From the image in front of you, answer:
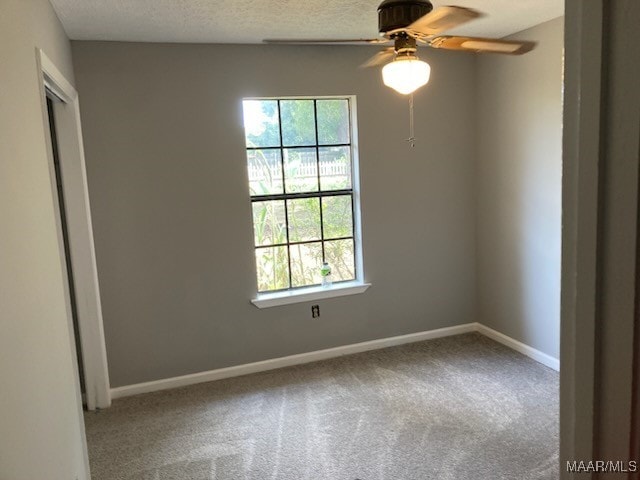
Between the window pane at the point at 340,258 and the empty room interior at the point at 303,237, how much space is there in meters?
0.02

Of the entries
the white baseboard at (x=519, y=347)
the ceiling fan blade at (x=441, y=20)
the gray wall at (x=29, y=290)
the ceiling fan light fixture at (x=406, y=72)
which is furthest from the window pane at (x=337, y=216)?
the gray wall at (x=29, y=290)

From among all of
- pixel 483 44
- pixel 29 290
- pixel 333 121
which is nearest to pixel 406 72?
pixel 483 44

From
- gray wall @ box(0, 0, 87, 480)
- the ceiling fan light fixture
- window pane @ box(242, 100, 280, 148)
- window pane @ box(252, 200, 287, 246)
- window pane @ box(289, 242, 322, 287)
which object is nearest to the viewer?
gray wall @ box(0, 0, 87, 480)

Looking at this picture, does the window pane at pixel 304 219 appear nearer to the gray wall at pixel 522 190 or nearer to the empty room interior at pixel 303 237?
the empty room interior at pixel 303 237

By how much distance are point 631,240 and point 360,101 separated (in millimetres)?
3402

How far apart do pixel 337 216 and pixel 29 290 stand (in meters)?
2.66

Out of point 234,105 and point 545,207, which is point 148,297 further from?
point 545,207

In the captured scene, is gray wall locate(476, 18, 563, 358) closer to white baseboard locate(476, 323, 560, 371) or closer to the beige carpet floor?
white baseboard locate(476, 323, 560, 371)

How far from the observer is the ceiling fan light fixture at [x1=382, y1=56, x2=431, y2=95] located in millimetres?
2090

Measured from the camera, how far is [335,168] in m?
3.87

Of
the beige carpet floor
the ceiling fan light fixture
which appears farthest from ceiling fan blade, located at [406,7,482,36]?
the beige carpet floor

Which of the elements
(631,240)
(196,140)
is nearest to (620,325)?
(631,240)

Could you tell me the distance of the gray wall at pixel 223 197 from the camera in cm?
328

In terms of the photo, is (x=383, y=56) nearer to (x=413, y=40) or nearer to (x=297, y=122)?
(x=413, y=40)
